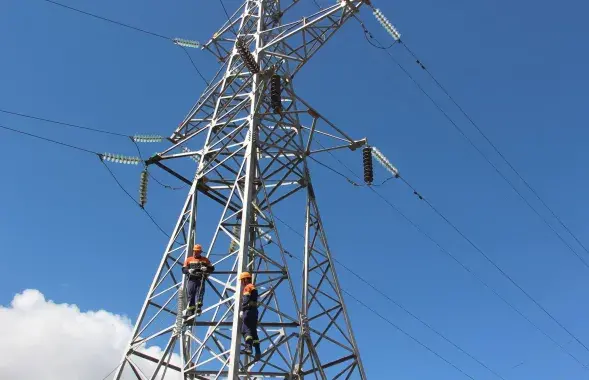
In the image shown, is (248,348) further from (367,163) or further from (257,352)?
(367,163)

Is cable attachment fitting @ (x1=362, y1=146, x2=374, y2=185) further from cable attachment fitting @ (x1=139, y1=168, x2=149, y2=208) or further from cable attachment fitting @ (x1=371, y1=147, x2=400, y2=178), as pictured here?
cable attachment fitting @ (x1=139, y1=168, x2=149, y2=208)

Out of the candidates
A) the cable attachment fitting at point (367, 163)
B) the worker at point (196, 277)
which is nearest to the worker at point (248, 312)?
the worker at point (196, 277)

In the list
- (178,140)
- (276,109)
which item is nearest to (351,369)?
(276,109)

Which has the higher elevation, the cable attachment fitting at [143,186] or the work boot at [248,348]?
the cable attachment fitting at [143,186]

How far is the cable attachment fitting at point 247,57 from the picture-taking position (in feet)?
47.8

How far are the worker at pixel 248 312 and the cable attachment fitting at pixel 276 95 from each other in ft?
15.7

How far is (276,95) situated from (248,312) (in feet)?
18.6

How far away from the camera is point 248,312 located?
12.0 metres

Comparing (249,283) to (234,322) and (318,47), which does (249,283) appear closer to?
(234,322)

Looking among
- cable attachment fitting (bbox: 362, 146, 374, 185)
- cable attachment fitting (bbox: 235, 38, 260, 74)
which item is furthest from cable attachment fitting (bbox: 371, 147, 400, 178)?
cable attachment fitting (bbox: 235, 38, 260, 74)

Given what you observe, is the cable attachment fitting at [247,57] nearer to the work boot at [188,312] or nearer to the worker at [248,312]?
the worker at [248,312]

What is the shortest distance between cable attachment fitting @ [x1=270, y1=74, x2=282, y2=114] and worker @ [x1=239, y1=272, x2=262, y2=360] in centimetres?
479

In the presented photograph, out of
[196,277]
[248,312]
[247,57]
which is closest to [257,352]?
[248,312]

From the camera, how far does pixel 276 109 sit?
49.2 feet
